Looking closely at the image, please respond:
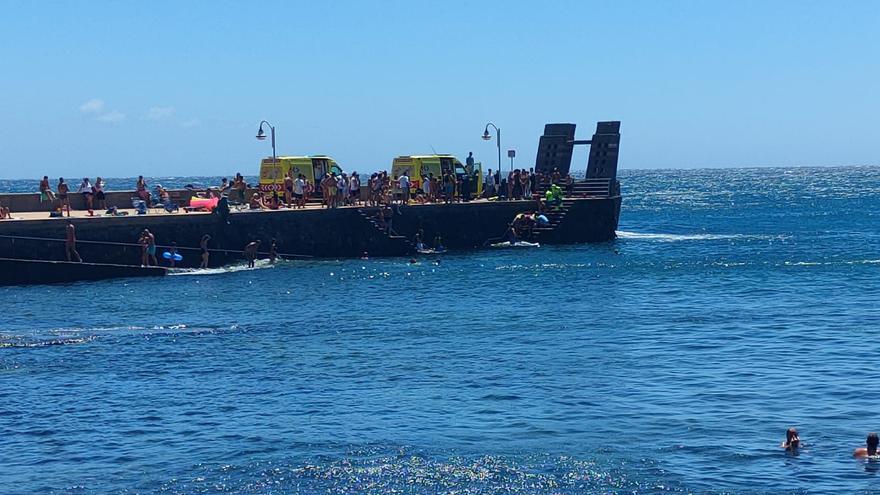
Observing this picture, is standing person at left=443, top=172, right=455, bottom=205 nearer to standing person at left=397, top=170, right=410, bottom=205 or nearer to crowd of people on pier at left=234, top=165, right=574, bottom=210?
crowd of people on pier at left=234, top=165, right=574, bottom=210

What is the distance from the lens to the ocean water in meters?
16.9

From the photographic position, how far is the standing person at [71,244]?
1441 inches

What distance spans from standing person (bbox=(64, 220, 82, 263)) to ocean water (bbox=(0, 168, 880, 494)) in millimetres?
1550

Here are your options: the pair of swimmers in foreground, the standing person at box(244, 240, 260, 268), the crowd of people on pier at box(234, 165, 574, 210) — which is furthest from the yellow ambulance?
the pair of swimmers in foreground

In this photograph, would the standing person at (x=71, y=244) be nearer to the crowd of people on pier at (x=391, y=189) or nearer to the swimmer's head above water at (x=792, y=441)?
the crowd of people on pier at (x=391, y=189)

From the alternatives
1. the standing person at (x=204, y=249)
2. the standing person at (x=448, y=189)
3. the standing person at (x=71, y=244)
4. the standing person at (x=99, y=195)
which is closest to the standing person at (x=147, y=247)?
the standing person at (x=204, y=249)

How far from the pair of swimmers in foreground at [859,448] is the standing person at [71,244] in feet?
80.0

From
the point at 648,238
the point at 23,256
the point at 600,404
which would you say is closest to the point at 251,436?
the point at 600,404

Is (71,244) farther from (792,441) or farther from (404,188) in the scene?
(792,441)

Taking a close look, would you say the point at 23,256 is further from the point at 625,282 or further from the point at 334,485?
the point at 334,485

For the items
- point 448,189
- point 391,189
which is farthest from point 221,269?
point 448,189

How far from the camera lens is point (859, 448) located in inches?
690

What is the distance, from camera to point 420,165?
155 feet

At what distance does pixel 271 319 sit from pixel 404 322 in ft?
10.6
